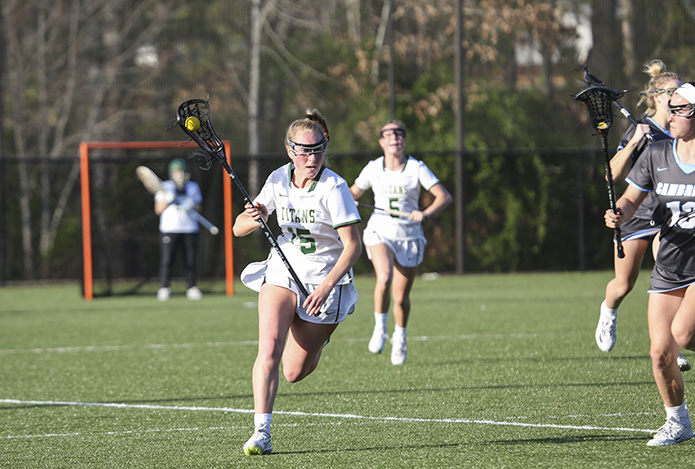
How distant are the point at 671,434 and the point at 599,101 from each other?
1963 millimetres

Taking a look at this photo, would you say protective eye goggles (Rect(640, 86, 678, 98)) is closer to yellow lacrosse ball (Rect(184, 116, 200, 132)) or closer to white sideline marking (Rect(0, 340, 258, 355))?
yellow lacrosse ball (Rect(184, 116, 200, 132))

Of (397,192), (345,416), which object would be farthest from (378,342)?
(345,416)

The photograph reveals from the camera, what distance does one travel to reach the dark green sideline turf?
504cm

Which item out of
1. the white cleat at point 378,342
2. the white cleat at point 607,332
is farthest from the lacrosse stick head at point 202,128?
the white cleat at point 607,332

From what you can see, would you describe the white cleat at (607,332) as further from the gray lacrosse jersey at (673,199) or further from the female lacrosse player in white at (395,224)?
the gray lacrosse jersey at (673,199)

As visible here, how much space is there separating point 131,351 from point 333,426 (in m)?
4.42

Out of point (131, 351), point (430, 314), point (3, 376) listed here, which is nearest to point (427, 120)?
point (430, 314)

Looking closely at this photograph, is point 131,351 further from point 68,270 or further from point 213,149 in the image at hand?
point 68,270

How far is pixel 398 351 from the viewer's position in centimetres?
827

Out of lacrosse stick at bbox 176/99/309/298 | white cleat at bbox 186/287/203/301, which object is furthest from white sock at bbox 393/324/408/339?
white cleat at bbox 186/287/203/301

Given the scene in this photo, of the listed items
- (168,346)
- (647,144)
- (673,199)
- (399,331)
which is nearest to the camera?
(673,199)

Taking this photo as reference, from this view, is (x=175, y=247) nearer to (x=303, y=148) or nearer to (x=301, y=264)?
(x=301, y=264)

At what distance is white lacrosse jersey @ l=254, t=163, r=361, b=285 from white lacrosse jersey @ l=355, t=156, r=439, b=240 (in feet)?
11.3

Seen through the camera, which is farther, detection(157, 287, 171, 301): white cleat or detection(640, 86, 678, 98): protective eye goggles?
detection(157, 287, 171, 301): white cleat
